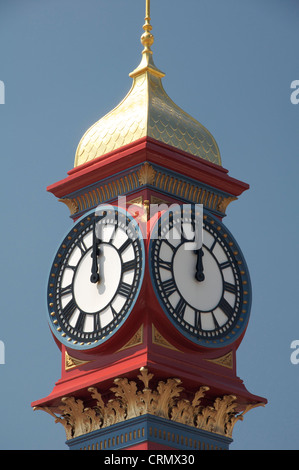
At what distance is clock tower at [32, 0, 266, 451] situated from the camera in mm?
37219

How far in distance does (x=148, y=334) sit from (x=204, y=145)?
445cm

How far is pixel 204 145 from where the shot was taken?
131 feet

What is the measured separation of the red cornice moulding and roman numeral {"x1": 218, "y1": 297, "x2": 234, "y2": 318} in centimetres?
232

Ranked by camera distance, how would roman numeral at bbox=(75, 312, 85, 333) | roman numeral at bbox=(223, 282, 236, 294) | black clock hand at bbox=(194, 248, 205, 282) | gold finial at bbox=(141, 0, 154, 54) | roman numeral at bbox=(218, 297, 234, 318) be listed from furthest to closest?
gold finial at bbox=(141, 0, 154, 54) < roman numeral at bbox=(223, 282, 236, 294) < roman numeral at bbox=(218, 297, 234, 318) < roman numeral at bbox=(75, 312, 85, 333) < black clock hand at bbox=(194, 248, 205, 282)

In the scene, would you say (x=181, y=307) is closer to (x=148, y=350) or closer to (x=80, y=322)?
(x=148, y=350)

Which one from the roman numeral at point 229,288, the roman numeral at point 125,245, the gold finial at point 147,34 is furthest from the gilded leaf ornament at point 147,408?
the gold finial at point 147,34

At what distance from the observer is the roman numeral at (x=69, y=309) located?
126 feet

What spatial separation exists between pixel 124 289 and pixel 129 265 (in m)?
0.44

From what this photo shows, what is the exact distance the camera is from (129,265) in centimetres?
3766

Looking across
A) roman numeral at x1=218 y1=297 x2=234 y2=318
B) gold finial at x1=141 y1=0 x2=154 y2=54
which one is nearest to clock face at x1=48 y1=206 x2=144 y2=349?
roman numeral at x1=218 y1=297 x2=234 y2=318

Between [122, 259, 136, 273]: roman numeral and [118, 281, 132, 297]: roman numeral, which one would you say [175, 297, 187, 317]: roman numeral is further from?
[122, 259, 136, 273]: roman numeral

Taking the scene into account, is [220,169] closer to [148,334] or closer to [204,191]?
[204,191]

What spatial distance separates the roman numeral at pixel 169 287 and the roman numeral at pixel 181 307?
24 cm
